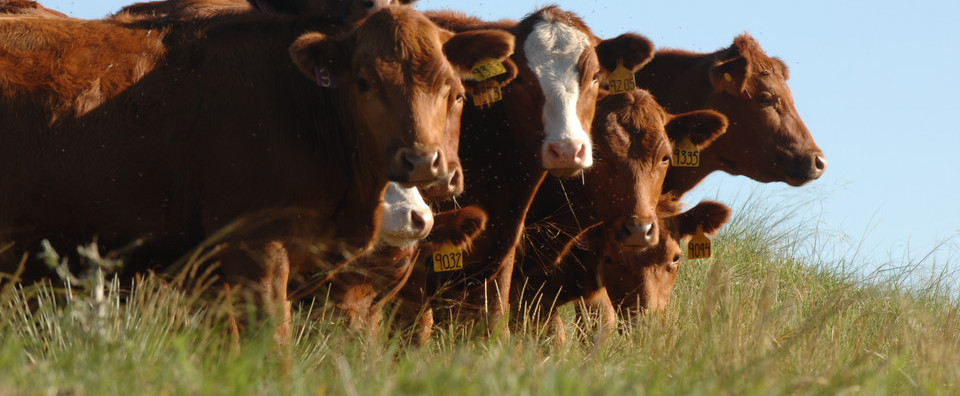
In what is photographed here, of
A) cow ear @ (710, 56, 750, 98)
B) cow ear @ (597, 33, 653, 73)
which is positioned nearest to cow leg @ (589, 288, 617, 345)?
cow ear @ (597, 33, 653, 73)

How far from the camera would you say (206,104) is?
6125 millimetres

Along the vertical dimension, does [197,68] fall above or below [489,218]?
above

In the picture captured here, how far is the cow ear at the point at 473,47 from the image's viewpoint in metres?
6.57

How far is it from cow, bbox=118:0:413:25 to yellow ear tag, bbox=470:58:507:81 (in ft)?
1.83

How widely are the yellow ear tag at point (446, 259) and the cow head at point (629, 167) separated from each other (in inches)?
39.3

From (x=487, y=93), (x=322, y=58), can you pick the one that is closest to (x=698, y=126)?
(x=487, y=93)

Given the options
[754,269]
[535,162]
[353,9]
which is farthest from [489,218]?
[754,269]

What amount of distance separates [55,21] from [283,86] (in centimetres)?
130

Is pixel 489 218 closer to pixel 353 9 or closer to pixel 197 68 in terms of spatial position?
pixel 353 9

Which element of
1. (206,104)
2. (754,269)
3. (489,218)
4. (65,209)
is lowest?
(754,269)

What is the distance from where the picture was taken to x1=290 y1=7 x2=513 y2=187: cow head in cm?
572

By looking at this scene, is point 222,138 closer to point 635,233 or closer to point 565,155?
point 565,155

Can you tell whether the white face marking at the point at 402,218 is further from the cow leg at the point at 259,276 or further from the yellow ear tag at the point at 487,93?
the yellow ear tag at the point at 487,93

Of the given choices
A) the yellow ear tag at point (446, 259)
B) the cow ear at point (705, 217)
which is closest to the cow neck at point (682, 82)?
the cow ear at point (705, 217)
